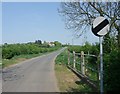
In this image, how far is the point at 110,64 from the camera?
8.88 meters

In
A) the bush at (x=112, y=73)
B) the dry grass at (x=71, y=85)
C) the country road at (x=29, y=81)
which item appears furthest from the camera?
the country road at (x=29, y=81)

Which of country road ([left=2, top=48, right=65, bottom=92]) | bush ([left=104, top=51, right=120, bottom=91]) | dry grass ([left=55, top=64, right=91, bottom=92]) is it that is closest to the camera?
bush ([left=104, top=51, right=120, bottom=91])

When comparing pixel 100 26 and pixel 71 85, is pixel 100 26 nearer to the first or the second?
pixel 100 26

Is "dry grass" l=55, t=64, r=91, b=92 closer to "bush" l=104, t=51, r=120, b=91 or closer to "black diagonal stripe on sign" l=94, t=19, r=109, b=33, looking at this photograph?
"bush" l=104, t=51, r=120, b=91

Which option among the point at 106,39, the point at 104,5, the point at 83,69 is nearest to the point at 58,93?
the point at 83,69

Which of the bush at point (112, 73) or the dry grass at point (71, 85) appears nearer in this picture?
the bush at point (112, 73)

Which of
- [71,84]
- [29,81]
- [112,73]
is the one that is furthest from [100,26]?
[29,81]

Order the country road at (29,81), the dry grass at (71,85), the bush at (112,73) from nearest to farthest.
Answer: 1. the bush at (112,73)
2. the dry grass at (71,85)
3. the country road at (29,81)

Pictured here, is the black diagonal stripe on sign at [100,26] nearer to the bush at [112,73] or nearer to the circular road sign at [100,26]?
the circular road sign at [100,26]

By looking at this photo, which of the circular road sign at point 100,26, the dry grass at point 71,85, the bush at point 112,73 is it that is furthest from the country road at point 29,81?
the circular road sign at point 100,26

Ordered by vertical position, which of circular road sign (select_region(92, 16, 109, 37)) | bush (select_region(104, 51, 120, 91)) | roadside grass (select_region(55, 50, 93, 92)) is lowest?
roadside grass (select_region(55, 50, 93, 92))

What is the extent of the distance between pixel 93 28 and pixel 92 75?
560cm

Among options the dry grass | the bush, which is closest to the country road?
the dry grass

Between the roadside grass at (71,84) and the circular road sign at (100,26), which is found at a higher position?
the circular road sign at (100,26)
